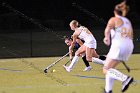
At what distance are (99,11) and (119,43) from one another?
9810 millimetres

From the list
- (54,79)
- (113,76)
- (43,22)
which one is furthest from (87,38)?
(43,22)

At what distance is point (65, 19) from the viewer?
18156mm

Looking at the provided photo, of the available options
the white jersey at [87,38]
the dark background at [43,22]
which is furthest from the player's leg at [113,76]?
the dark background at [43,22]

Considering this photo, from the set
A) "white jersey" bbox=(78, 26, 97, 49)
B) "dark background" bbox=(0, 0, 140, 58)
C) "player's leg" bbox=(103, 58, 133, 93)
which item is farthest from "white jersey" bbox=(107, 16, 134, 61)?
"dark background" bbox=(0, 0, 140, 58)

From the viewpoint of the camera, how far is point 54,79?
1178cm

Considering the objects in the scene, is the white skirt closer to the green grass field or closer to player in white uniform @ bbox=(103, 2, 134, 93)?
player in white uniform @ bbox=(103, 2, 134, 93)

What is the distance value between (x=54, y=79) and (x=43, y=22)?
6454 mm

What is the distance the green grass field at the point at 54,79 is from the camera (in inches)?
399

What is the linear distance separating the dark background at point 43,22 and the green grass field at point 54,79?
7.03ft

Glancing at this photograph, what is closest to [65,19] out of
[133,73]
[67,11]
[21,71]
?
[67,11]

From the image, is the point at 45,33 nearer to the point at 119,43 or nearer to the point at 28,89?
the point at 28,89

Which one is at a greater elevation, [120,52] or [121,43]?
[121,43]

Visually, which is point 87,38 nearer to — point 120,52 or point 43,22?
point 120,52

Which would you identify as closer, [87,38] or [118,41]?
[118,41]
